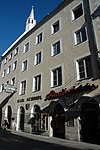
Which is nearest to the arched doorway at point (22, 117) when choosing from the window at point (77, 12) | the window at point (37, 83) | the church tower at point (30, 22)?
the window at point (37, 83)

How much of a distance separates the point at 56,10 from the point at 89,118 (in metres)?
12.4

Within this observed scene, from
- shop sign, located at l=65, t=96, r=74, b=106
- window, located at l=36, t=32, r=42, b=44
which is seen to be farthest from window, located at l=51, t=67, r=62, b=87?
window, located at l=36, t=32, r=42, b=44

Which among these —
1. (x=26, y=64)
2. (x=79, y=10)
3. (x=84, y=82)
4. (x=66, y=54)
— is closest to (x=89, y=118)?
(x=84, y=82)

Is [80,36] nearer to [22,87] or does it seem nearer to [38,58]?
[38,58]

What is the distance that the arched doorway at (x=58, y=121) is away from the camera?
1403cm

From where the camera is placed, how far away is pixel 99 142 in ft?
36.0

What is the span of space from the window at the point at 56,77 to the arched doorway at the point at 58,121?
2138mm

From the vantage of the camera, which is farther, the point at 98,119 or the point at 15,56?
the point at 15,56

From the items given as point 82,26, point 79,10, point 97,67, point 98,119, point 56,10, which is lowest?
point 98,119

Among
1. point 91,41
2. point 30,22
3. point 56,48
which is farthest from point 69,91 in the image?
point 30,22

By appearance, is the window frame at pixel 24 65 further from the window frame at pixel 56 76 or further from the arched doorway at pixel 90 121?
the arched doorway at pixel 90 121

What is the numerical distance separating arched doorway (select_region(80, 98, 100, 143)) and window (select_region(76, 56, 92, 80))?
2.01 m

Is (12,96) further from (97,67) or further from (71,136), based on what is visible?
(97,67)

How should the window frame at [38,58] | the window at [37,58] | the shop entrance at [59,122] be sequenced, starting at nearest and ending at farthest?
the shop entrance at [59,122] < the window frame at [38,58] < the window at [37,58]
